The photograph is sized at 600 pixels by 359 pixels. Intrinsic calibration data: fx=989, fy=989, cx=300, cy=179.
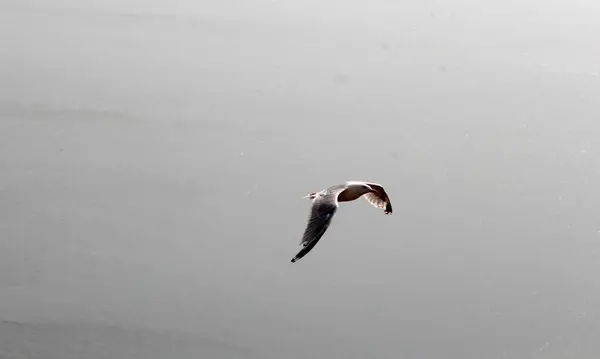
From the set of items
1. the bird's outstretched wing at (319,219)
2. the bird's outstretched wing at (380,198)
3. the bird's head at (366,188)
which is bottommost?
the bird's outstretched wing at (319,219)

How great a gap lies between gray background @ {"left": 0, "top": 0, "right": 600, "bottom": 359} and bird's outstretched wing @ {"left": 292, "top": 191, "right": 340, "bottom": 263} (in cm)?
99

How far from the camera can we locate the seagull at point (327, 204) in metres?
3.50

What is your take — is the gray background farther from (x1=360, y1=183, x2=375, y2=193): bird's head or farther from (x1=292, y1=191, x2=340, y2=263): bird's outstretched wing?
(x1=292, y1=191, x2=340, y2=263): bird's outstretched wing

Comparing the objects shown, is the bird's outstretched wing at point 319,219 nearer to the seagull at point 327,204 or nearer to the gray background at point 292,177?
the seagull at point 327,204

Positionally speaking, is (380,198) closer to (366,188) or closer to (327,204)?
(366,188)

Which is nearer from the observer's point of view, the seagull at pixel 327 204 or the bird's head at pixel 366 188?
the seagull at pixel 327 204

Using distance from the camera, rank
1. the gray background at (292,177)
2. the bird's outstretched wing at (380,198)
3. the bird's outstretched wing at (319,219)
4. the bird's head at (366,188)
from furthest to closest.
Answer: the gray background at (292,177) → the bird's outstretched wing at (380,198) → the bird's head at (366,188) → the bird's outstretched wing at (319,219)

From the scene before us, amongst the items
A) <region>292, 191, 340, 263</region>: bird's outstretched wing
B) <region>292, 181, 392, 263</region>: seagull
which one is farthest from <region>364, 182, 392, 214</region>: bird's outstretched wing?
<region>292, 191, 340, 263</region>: bird's outstretched wing

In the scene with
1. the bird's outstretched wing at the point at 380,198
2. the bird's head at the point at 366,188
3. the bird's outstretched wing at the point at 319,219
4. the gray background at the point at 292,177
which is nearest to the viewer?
the bird's outstretched wing at the point at 319,219

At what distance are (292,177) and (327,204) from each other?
1.89 meters

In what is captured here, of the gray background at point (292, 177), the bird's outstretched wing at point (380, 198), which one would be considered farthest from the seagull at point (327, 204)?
the gray background at point (292, 177)

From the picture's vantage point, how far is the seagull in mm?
3502

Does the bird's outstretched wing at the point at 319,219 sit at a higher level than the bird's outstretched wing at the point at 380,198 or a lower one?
lower

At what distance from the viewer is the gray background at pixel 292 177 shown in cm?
470
